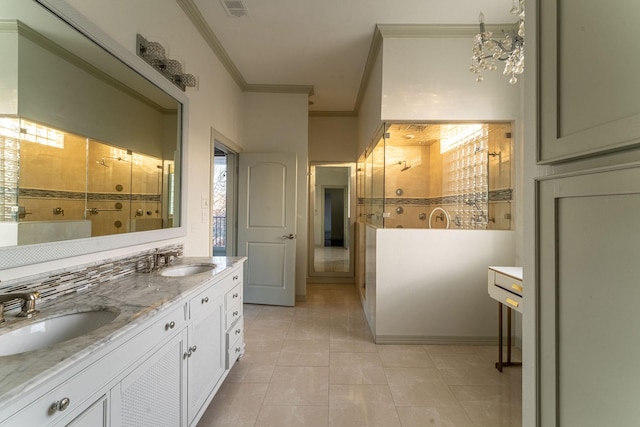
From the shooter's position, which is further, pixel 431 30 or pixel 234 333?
pixel 431 30

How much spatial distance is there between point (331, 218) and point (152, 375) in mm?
4167

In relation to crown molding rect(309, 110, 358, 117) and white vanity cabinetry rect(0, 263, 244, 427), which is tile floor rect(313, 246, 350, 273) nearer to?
crown molding rect(309, 110, 358, 117)

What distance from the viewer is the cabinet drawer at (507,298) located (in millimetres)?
1910

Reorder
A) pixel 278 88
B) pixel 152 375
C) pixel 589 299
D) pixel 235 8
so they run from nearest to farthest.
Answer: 1. pixel 589 299
2. pixel 152 375
3. pixel 235 8
4. pixel 278 88

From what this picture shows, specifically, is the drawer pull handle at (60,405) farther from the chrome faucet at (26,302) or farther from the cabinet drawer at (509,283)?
the cabinet drawer at (509,283)

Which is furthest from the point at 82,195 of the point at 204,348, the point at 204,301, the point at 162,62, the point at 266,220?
the point at 266,220

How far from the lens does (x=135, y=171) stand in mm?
1802

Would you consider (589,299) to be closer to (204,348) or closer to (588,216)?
(588,216)

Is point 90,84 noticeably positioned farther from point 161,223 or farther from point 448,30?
point 448,30

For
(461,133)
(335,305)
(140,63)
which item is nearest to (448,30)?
(461,133)

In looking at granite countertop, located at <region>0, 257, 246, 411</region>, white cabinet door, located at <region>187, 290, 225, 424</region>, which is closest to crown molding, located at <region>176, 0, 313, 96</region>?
granite countertop, located at <region>0, 257, 246, 411</region>

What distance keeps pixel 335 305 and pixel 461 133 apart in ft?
8.72

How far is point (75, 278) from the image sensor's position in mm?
1373

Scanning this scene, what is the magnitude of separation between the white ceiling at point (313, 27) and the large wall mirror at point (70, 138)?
1.18 m
